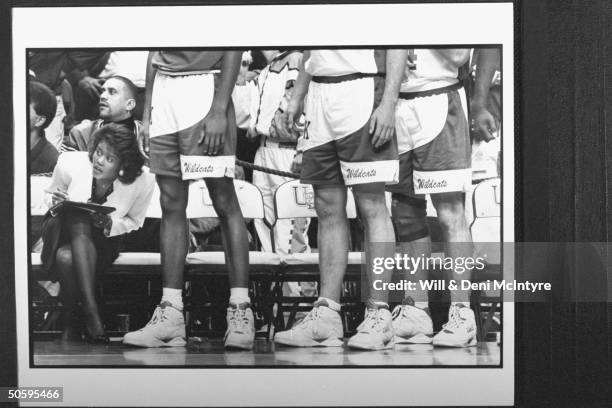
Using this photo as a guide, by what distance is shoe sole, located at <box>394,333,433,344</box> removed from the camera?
2707 millimetres

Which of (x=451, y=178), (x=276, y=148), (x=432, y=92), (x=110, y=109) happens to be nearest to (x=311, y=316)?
(x=276, y=148)

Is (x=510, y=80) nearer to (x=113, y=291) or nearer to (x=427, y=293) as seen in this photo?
(x=427, y=293)

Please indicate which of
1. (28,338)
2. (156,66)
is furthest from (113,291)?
(156,66)

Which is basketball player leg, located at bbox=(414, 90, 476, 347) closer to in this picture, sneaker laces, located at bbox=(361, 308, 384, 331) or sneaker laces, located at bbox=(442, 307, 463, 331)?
sneaker laces, located at bbox=(442, 307, 463, 331)

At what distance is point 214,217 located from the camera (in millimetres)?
2697

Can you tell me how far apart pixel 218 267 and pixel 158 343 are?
1.38 ft

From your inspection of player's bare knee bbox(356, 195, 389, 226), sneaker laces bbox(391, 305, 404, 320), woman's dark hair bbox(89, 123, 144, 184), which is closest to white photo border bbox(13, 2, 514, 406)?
sneaker laces bbox(391, 305, 404, 320)

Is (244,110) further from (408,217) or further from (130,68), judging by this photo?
(408,217)

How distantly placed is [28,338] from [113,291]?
0.43 meters

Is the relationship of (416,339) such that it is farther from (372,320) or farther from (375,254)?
(375,254)

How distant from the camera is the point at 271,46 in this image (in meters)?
2.68

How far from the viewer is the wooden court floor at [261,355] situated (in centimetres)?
270

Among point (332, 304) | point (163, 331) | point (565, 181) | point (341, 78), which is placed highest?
point (341, 78)

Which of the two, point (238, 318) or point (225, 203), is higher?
point (225, 203)
